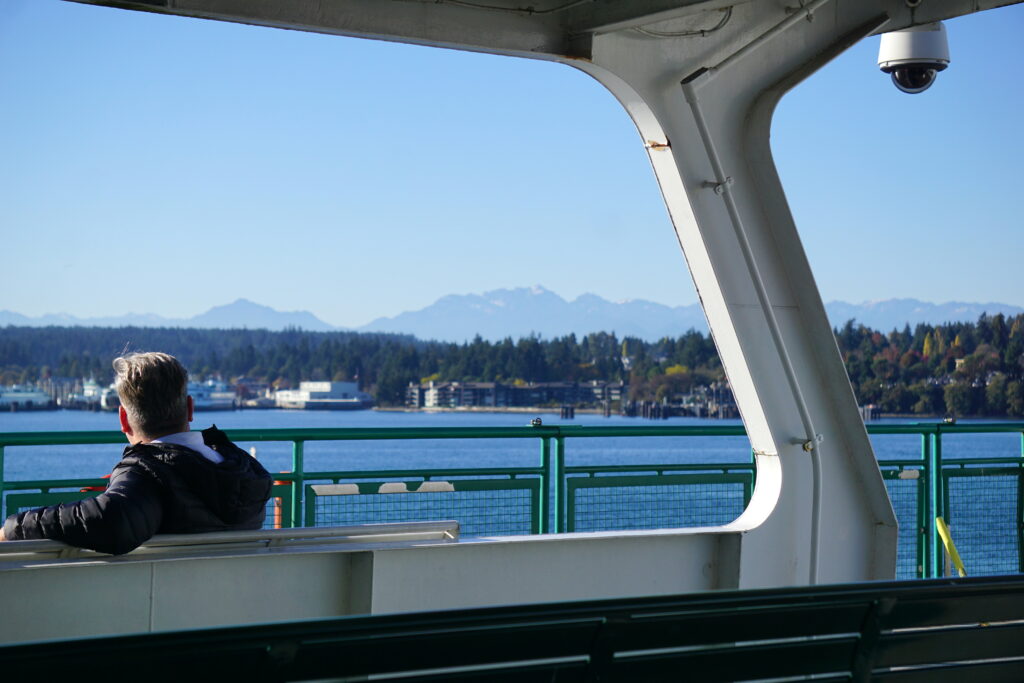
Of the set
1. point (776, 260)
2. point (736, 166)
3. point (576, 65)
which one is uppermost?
point (576, 65)

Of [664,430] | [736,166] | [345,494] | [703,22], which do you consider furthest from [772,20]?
[345,494]

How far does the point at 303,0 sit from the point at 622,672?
402 centimetres

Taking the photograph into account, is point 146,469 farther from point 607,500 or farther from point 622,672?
point 607,500

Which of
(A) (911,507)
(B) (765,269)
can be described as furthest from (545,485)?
(A) (911,507)

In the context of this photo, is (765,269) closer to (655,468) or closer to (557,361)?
(655,468)

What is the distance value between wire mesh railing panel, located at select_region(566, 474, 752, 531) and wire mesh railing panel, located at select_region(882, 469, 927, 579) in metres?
1.29

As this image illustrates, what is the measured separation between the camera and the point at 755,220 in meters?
6.75

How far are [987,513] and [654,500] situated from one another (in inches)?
115

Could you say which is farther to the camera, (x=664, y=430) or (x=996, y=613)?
(x=664, y=430)

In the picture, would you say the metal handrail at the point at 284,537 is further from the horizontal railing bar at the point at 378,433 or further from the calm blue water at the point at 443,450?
the calm blue water at the point at 443,450

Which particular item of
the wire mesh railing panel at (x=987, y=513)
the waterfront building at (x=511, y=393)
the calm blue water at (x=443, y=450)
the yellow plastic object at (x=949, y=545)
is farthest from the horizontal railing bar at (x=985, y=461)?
the calm blue water at (x=443, y=450)

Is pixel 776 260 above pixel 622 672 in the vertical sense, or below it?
above

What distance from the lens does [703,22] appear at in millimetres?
6551

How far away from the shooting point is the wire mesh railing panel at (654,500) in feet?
23.9
